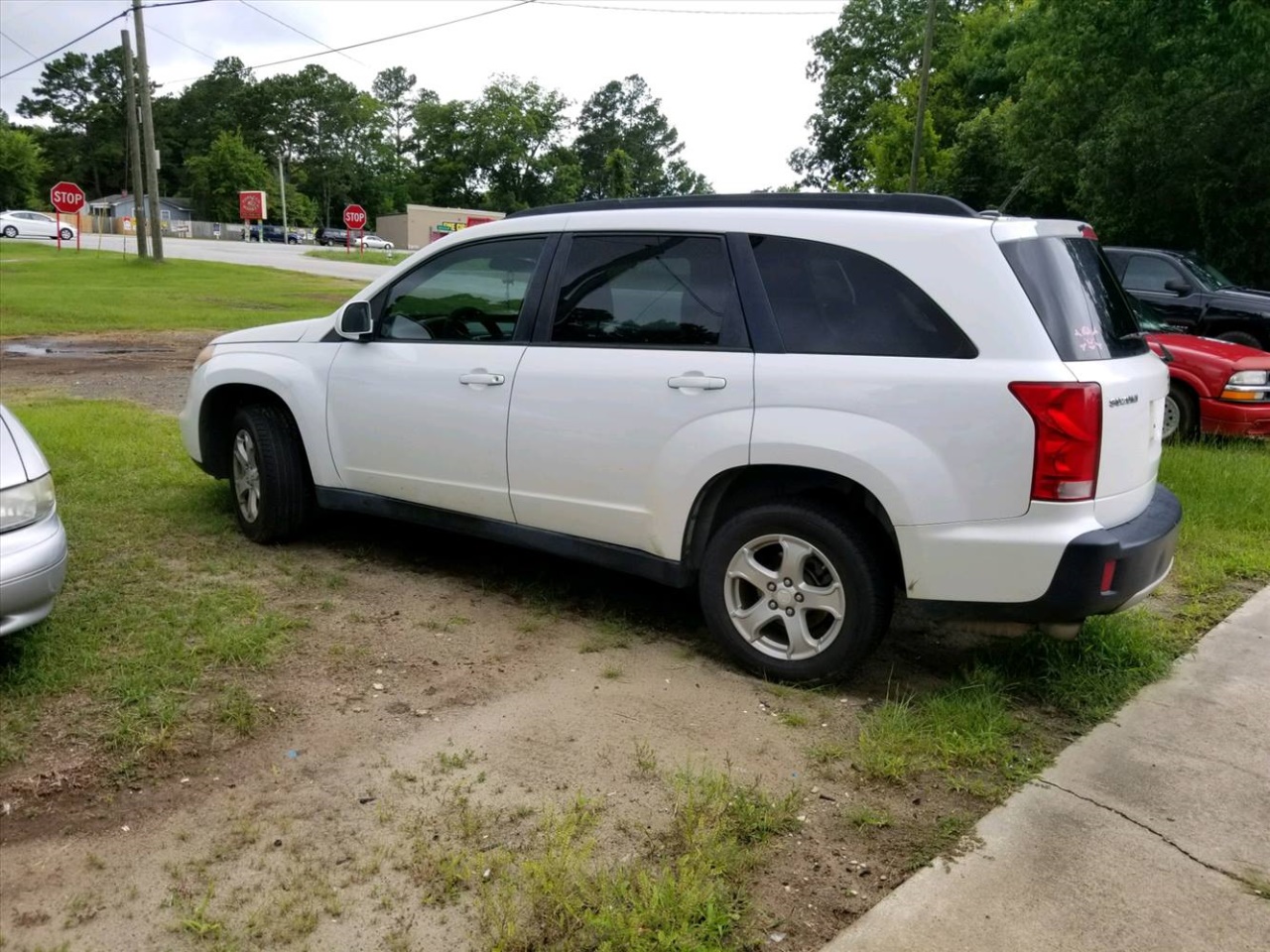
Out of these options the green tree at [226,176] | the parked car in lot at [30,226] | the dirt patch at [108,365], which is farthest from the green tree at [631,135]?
the dirt patch at [108,365]

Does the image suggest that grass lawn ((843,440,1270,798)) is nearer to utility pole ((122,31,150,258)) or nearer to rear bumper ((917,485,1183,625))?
rear bumper ((917,485,1183,625))

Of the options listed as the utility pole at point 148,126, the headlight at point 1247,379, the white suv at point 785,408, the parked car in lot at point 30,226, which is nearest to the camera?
the white suv at point 785,408

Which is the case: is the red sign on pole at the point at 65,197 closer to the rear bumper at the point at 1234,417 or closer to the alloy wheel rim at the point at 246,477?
the alloy wheel rim at the point at 246,477

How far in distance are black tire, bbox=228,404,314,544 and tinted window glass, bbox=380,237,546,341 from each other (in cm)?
85

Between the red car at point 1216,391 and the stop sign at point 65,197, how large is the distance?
33327 millimetres

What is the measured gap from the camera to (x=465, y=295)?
193 inches

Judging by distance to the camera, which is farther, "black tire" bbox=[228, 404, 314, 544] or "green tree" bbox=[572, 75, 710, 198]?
"green tree" bbox=[572, 75, 710, 198]

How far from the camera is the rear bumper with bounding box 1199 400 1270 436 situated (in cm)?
852

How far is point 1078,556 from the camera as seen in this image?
341cm

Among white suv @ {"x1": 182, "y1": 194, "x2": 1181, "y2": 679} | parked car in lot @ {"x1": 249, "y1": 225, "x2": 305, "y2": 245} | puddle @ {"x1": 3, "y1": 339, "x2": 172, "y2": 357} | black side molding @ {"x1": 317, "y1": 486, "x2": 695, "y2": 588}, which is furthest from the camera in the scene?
parked car in lot @ {"x1": 249, "y1": 225, "x2": 305, "y2": 245}

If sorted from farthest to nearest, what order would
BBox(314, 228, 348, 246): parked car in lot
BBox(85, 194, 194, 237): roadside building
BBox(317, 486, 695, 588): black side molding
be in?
1. BBox(314, 228, 348, 246): parked car in lot
2. BBox(85, 194, 194, 237): roadside building
3. BBox(317, 486, 695, 588): black side molding

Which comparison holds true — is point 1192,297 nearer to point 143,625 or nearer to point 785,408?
point 785,408

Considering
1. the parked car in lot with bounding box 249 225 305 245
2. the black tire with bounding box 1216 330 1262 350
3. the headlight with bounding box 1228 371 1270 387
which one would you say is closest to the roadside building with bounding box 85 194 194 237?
the parked car in lot with bounding box 249 225 305 245

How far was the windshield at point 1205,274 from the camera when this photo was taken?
1196 centimetres
